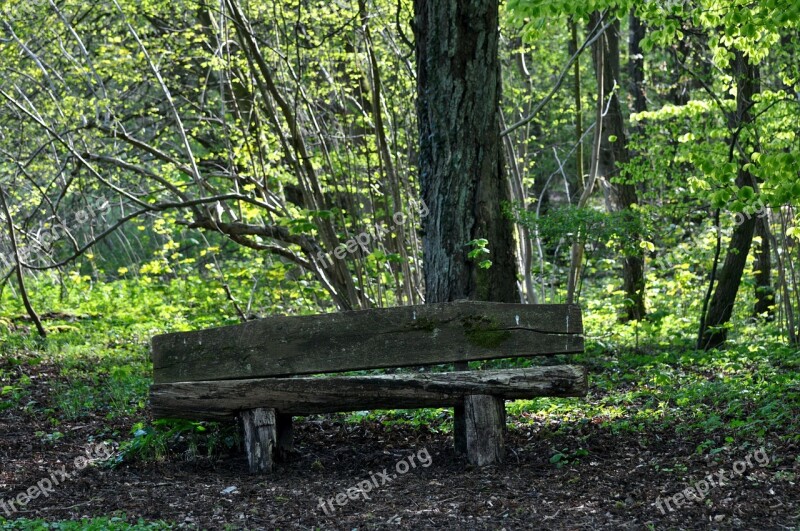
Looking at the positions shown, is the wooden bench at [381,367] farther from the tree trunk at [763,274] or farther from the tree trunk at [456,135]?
the tree trunk at [763,274]

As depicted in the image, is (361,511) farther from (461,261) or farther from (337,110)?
(337,110)

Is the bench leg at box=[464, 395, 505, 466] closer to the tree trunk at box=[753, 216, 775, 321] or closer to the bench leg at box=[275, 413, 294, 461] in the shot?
the bench leg at box=[275, 413, 294, 461]

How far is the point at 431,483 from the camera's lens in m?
4.76

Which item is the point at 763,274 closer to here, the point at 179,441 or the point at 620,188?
the point at 620,188

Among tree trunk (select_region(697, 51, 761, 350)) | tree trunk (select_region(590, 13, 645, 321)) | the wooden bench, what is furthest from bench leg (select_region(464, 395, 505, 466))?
tree trunk (select_region(590, 13, 645, 321))

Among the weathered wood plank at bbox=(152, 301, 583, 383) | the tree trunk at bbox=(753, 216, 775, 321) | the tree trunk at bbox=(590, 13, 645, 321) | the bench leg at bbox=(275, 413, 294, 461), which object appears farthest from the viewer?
the tree trunk at bbox=(590, 13, 645, 321)

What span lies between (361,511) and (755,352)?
5.82 m

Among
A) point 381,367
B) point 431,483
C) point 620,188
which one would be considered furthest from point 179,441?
point 620,188

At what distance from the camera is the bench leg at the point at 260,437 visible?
5.16 m

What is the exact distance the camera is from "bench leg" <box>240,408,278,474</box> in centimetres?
516

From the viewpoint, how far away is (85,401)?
712 cm

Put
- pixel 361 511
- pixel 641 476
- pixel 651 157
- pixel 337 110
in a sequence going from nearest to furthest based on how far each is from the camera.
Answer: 1. pixel 361 511
2. pixel 641 476
3. pixel 651 157
4. pixel 337 110

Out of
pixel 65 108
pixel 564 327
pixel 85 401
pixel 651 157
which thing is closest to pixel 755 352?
pixel 651 157

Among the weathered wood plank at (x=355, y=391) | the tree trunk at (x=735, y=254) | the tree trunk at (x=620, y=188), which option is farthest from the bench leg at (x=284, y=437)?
the tree trunk at (x=620, y=188)
